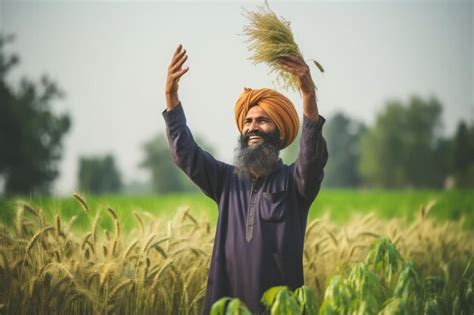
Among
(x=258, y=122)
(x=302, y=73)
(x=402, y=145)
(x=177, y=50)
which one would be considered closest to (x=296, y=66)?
(x=302, y=73)

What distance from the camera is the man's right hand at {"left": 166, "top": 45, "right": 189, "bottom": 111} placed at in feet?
12.2

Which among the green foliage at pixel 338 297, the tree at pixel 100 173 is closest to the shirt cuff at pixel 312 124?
the green foliage at pixel 338 297

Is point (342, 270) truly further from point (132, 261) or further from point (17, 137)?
point (17, 137)

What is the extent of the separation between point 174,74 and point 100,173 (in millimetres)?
52419

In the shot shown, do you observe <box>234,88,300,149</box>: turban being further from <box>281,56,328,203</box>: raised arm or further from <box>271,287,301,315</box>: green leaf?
<box>271,287,301,315</box>: green leaf

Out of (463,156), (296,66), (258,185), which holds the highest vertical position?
(463,156)

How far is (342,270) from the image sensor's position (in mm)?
5059

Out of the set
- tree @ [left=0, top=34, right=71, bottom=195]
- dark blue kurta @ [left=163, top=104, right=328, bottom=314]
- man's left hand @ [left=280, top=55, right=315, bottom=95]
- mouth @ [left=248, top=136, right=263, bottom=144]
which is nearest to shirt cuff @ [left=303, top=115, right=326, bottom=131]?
dark blue kurta @ [left=163, top=104, right=328, bottom=314]

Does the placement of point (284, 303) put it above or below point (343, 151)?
below

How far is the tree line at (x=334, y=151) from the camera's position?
1329 inches

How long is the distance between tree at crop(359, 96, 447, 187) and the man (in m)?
53.8

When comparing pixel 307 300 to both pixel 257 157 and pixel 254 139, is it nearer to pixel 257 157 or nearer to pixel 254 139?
pixel 257 157

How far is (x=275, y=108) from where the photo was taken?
3896mm

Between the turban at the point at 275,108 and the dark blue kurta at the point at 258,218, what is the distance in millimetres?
281
